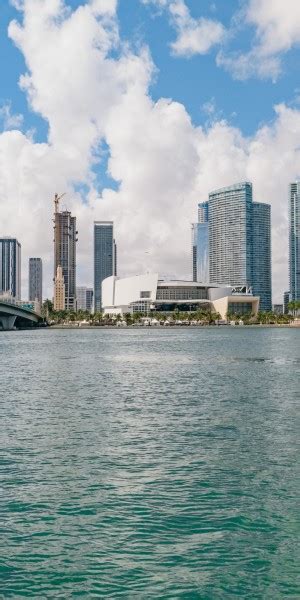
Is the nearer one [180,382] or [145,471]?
[145,471]

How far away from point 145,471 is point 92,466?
2011 millimetres

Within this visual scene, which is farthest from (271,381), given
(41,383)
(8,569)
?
(8,569)

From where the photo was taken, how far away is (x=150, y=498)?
58.8 ft

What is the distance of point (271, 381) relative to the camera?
5172 cm

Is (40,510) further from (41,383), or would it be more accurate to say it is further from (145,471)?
(41,383)

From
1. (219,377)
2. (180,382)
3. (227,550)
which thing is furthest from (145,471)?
(219,377)

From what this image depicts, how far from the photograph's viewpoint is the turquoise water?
13.0m

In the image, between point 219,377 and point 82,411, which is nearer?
point 82,411

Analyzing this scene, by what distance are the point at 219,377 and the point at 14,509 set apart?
39630 millimetres

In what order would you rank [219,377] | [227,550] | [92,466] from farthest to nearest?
1. [219,377]
2. [92,466]
3. [227,550]

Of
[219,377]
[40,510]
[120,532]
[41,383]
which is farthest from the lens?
[219,377]

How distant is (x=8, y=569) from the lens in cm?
1341

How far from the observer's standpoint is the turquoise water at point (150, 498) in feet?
42.5

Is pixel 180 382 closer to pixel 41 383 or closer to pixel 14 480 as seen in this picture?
pixel 41 383
